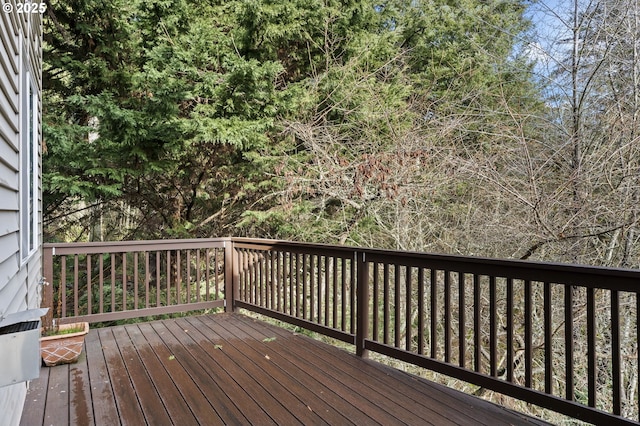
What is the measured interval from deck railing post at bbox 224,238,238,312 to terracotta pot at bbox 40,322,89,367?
189 cm

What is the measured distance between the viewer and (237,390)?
2609mm

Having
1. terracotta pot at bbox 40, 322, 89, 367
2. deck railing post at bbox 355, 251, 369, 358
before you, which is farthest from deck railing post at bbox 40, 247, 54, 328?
deck railing post at bbox 355, 251, 369, 358

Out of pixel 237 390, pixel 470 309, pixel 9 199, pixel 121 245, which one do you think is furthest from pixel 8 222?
pixel 470 309

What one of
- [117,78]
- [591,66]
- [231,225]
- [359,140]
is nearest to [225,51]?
[117,78]

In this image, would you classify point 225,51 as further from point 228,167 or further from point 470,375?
point 470,375

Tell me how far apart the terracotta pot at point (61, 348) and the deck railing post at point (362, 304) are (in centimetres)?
222

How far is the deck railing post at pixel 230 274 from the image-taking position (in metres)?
4.90

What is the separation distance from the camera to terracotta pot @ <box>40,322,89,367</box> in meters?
3.03

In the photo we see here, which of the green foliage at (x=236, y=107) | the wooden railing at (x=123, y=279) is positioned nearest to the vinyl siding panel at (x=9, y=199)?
the wooden railing at (x=123, y=279)

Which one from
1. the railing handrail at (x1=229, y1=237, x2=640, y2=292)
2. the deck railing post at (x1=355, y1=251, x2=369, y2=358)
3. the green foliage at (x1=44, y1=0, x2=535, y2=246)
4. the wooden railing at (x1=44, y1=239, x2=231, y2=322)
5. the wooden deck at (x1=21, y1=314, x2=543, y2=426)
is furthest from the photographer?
the green foliage at (x1=44, y1=0, x2=535, y2=246)

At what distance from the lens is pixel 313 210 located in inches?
283

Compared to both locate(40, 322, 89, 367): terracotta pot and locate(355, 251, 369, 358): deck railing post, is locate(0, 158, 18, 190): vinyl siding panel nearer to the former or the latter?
locate(40, 322, 89, 367): terracotta pot

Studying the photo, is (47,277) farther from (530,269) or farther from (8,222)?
(530,269)

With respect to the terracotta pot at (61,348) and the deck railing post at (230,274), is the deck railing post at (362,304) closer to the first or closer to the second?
the deck railing post at (230,274)
